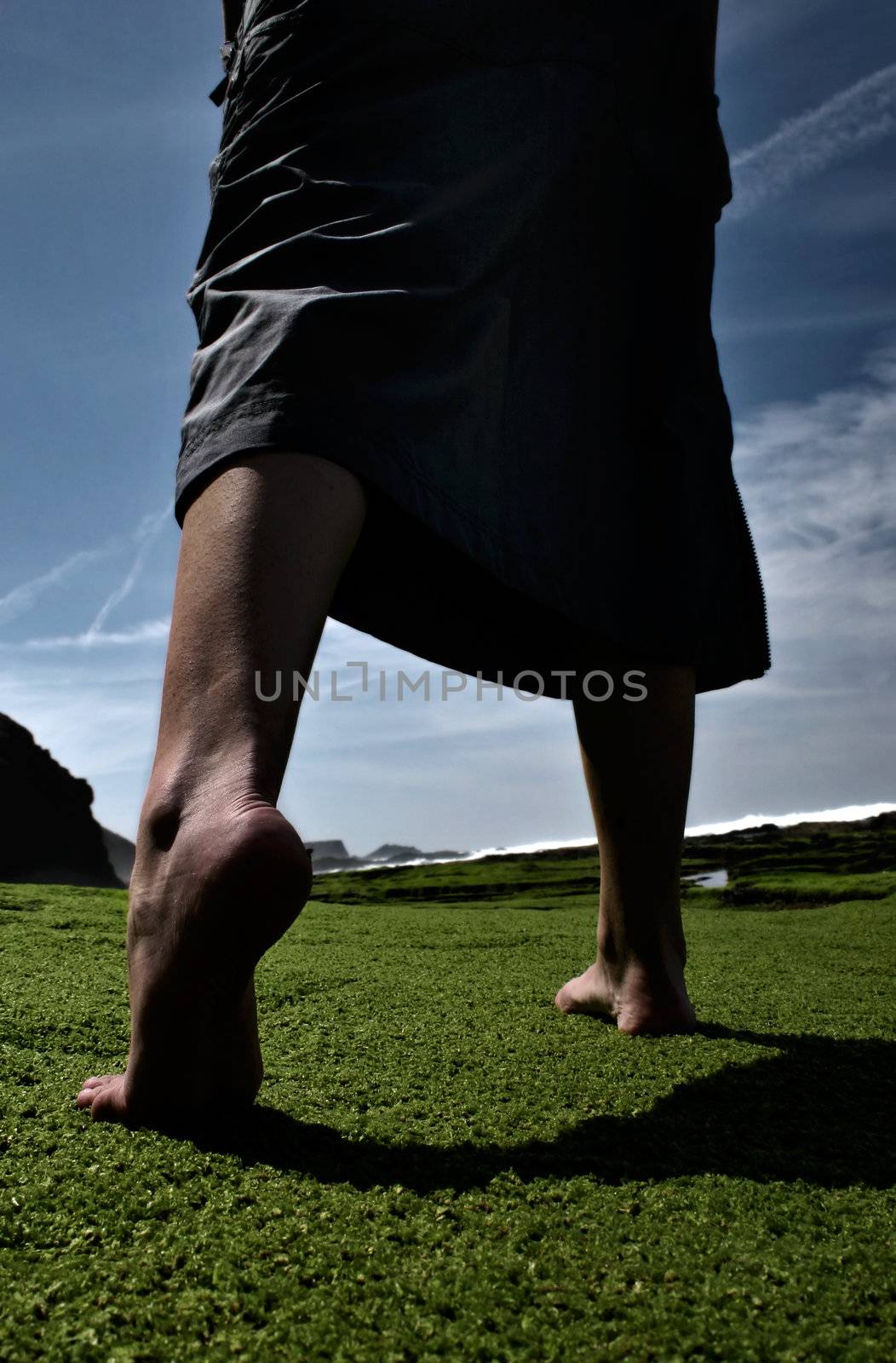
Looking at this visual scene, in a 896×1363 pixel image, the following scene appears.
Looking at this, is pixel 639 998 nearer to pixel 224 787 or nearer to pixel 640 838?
pixel 640 838

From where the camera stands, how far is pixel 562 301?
149 centimetres

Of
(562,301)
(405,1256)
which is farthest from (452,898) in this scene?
(405,1256)

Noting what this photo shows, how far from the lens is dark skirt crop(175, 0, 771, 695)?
1153 mm

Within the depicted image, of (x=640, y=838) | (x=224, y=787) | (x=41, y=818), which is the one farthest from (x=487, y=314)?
(x=41, y=818)

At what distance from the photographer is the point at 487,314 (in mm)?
1304

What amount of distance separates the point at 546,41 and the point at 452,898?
6.62 metres

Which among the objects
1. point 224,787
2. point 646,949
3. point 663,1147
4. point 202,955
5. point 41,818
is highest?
point 41,818

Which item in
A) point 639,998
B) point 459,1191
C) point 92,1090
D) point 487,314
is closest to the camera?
point 459,1191

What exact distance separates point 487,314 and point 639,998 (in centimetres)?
116

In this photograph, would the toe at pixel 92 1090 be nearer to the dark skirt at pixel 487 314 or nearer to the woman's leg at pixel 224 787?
the woman's leg at pixel 224 787

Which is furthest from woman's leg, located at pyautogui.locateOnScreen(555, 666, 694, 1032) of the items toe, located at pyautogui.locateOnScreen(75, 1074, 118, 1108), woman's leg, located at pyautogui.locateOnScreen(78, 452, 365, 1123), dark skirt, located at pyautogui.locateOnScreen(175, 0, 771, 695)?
toe, located at pyautogui.locateOnScreen(75, 1074, 118, 1108)

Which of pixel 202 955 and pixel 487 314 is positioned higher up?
pixel 487 314

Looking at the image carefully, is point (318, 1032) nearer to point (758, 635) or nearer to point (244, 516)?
point (244, 516)

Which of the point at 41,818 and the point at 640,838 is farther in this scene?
the point at 41,818
